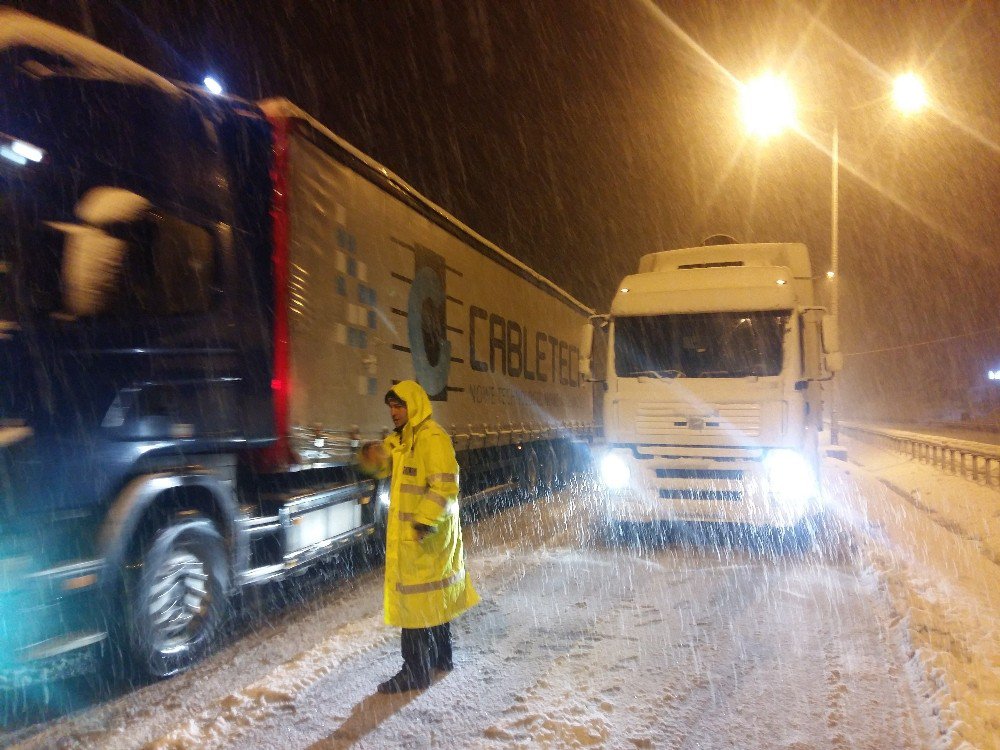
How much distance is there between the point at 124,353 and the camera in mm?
5441

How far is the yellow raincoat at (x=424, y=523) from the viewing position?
4512 mm

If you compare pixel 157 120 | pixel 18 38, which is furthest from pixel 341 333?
pixel 18 38

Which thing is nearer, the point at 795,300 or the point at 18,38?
the point at 18,38

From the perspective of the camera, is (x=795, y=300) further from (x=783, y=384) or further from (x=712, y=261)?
(x=712, y=261)

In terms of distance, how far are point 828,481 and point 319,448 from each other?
1184 centimetres

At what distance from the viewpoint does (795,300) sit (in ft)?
30.6

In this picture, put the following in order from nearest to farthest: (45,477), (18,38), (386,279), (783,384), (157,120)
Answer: (45,477)
(18,38)
(157,120)
(386,279)
(783,384)

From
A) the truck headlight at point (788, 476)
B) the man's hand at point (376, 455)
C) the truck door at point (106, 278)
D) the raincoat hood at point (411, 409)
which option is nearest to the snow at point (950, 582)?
the truck headlight at point (788, 476)

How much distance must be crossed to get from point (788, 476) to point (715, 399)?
108 cm

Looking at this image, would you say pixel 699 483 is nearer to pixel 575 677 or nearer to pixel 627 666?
pixel 627 666

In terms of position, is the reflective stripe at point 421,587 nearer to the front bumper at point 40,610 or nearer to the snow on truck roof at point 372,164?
the front bumper at point 40,610

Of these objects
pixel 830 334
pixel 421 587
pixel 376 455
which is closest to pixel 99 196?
pixel 376 455

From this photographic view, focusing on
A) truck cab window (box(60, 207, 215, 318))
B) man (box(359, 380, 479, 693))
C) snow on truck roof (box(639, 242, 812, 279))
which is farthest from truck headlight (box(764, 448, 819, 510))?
truck cab window (box(60, 207, 215, 318))

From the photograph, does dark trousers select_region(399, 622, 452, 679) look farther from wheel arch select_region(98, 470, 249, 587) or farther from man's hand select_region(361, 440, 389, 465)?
wheel arch select_region(98, 470, 249, 587)
